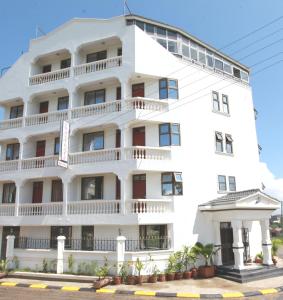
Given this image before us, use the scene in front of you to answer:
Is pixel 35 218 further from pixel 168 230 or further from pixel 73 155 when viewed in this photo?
pixel 168 230

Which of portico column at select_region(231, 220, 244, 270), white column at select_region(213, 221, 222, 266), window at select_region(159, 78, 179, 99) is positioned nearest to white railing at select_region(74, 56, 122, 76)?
window at select_region(159, 78, 179, 99)

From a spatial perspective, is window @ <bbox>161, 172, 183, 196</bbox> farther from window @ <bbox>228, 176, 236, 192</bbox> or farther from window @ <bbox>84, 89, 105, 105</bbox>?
window @ <bbox>84, 89, 105, 105</bbox>

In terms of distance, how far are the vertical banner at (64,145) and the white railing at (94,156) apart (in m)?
0.60

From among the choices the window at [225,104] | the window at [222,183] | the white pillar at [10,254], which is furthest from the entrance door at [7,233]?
the window at [225,104]

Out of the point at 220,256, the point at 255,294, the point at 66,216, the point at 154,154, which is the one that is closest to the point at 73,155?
the point at 66,216

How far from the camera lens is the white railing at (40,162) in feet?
73.5

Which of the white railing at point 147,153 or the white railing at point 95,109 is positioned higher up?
the white railing at point 95,109

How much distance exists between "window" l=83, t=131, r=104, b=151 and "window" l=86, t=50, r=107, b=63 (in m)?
5.98

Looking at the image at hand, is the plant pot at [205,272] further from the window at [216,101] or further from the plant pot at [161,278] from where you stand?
the window at [216,101]

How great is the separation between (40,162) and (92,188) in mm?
4359

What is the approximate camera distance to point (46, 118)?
23.8m

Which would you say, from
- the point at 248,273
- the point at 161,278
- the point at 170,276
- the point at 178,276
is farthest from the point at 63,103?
the point at 248,273

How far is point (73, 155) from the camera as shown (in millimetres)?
21828

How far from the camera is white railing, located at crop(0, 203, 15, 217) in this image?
74.9ft
